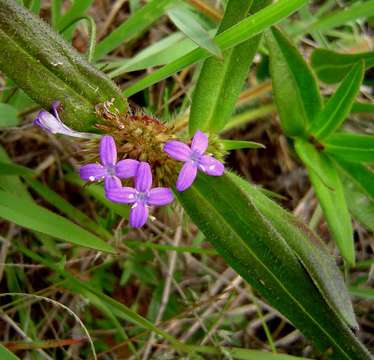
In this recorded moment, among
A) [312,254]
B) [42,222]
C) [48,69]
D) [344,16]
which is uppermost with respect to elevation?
[344,16]

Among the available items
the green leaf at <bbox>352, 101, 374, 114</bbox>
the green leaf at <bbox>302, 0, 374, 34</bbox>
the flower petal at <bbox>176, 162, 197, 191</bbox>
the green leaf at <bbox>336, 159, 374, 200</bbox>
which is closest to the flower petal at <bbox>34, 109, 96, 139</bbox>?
the flower petal at <bbox>176, 162, 197, 191</bbox>

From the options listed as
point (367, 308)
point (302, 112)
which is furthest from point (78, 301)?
point (367, 308)

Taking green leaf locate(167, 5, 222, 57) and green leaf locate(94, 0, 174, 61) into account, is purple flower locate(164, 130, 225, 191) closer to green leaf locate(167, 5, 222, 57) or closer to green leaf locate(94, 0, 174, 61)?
green leaf locate(167, 5, 222, 57)

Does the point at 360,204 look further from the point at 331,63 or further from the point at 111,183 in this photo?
the point at 111,183

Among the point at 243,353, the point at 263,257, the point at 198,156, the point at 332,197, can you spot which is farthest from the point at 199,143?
the point at 243,353

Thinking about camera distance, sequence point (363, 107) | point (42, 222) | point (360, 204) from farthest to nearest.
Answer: point (363, 107), point (360, 204), point (42, 222)

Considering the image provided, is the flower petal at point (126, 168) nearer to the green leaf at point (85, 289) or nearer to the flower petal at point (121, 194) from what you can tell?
the flower petal at point (121, 194)
